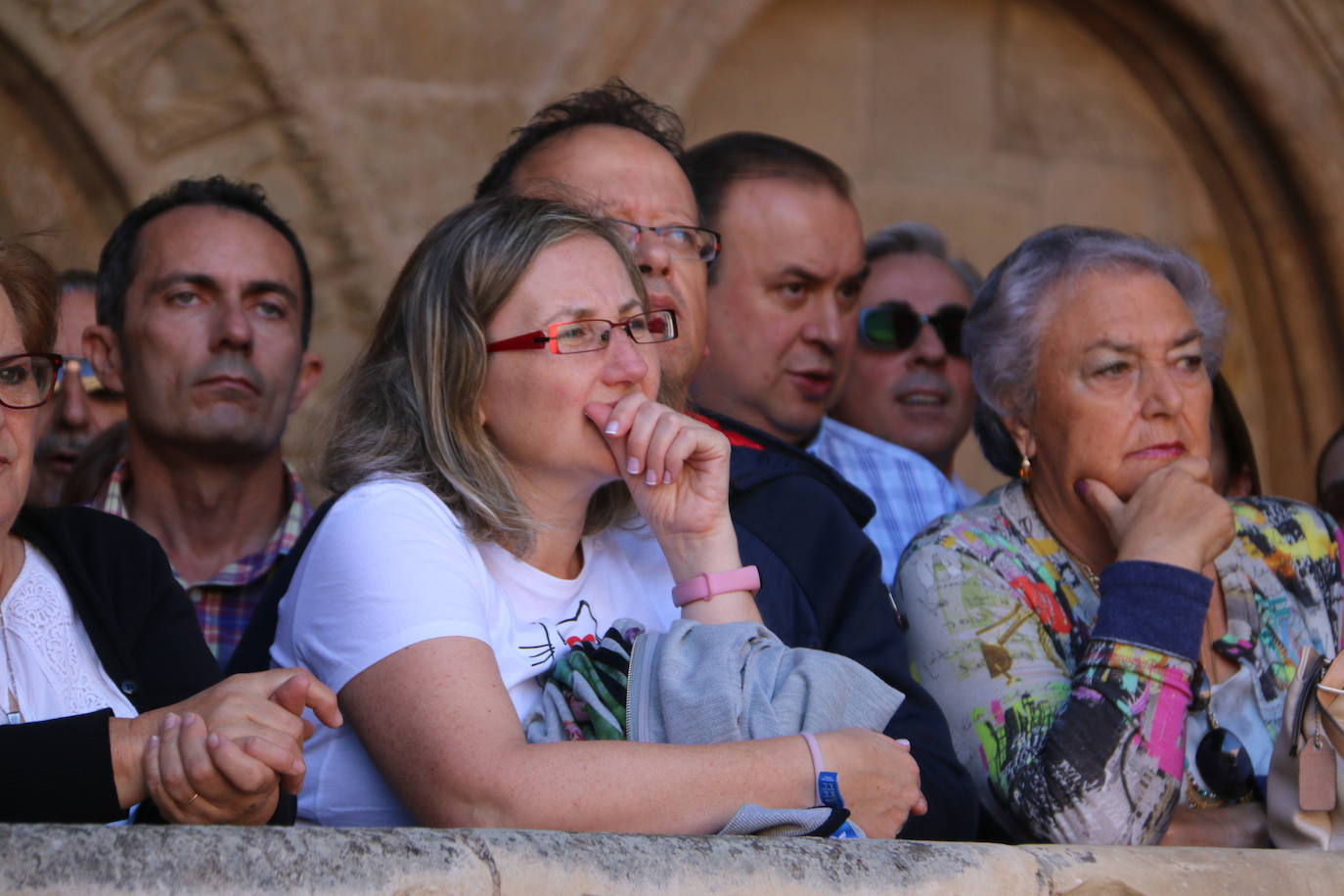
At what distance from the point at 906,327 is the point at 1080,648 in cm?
150

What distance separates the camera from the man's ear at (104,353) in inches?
138

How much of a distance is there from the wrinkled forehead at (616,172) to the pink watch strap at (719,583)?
0.77 metres

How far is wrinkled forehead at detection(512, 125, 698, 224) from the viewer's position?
111 inches

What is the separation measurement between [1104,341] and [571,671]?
1288mm

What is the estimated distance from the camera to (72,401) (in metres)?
3.86

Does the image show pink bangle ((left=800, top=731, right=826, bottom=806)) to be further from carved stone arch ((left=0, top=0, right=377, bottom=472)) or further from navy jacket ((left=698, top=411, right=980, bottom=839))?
carved stone arch ((left=0, top=0, right=377, bottom=472))

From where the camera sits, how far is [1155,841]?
95.2 inches

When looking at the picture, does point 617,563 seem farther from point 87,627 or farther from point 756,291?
point 756,291

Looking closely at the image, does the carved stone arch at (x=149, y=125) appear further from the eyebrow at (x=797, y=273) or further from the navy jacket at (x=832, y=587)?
the navy jacket at (x=832, y=587)

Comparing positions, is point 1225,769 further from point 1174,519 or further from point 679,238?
point 679,238

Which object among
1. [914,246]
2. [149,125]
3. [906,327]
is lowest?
[906,327]

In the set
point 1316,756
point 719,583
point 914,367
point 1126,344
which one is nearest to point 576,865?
point 719,583

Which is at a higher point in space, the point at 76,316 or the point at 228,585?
the point at 76,316

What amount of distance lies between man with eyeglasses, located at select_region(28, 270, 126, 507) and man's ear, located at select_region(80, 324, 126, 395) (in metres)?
0.18
